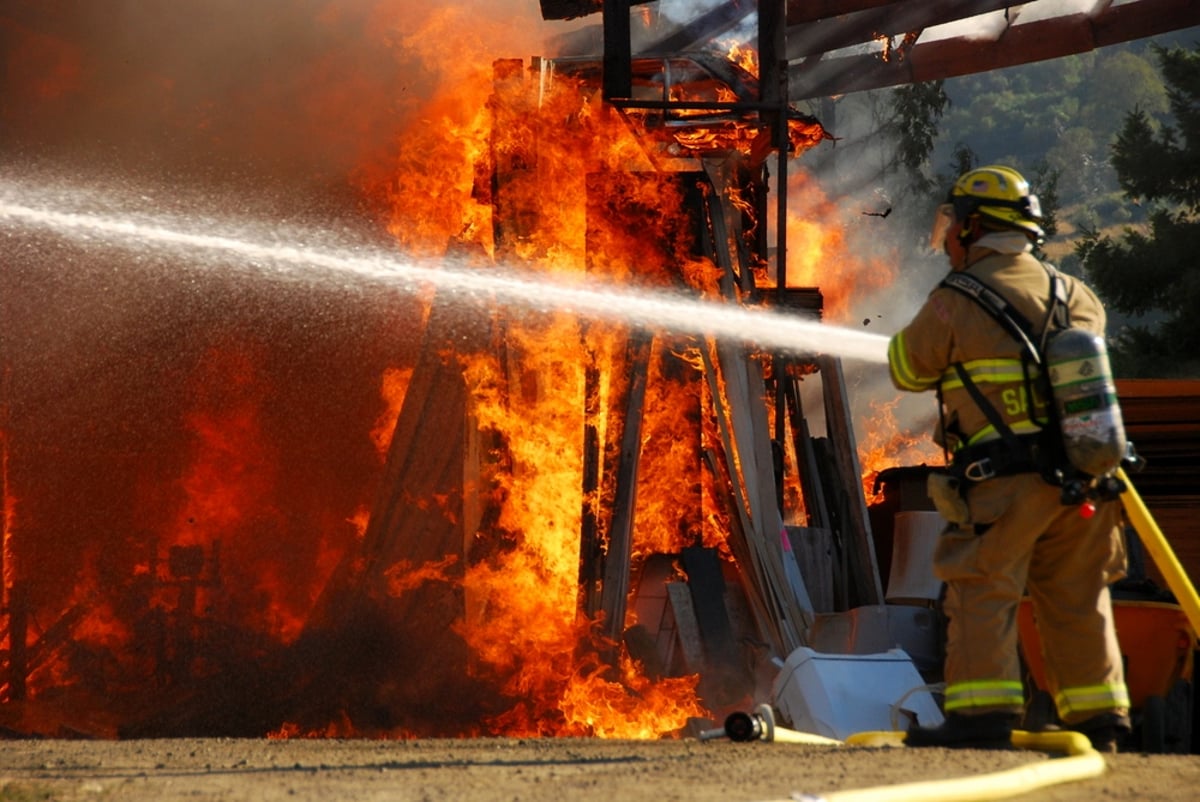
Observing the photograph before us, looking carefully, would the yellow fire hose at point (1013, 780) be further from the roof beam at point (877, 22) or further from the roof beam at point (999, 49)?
the roof beam at point (999, 49)

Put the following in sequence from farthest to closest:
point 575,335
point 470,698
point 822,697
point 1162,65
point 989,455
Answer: point 1162,65, point 575,335, point 470,698, point 822,697, point 989,455

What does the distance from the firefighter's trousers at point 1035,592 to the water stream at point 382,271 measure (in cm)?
191

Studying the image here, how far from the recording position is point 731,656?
7.28m

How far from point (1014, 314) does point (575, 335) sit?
12.2ft

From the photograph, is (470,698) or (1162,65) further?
(1162,65)

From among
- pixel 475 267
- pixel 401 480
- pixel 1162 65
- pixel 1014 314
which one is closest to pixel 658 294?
pixel 475 267

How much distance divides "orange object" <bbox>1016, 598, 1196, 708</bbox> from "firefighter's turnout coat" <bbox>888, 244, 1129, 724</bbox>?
1231 mm

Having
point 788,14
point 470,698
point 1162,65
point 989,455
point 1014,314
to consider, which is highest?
point 1162,65

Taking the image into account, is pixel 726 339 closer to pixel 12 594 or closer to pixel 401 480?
pixel 401 480

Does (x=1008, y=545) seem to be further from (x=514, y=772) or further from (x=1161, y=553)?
(x=514, y=772)

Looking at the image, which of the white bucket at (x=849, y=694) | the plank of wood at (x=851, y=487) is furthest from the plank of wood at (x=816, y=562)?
the white bucket at (x=849, y=694)

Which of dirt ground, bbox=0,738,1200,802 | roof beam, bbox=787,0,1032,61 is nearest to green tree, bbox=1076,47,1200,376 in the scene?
roof beam, bbox=787,0,1032,61

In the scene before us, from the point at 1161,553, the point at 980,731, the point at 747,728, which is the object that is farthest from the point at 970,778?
the point at 1161,553

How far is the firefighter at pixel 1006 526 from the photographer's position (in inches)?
178
